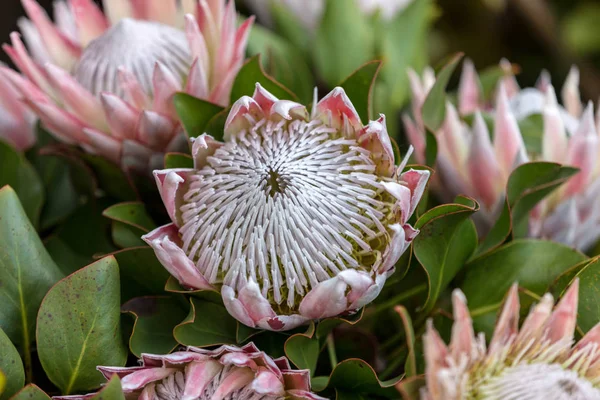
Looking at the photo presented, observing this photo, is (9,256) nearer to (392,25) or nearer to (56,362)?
(56,362)

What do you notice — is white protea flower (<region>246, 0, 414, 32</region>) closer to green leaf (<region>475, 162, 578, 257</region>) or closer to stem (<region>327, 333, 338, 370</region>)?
green leaf (<region>475, 162, 578, 257</region>)

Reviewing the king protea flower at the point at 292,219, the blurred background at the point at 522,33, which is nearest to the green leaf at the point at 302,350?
the king protea flower at the point at 292,219

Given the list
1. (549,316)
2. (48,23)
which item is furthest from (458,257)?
(48,23)

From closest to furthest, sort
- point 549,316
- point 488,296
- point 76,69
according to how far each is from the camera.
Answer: point 549,316 < point 488,296 < point 76,69

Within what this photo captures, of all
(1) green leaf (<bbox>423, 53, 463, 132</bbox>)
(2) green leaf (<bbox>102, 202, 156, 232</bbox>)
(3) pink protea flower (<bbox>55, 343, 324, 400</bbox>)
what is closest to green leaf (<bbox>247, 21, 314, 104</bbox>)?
(1) green leaf (<bbox>423, 53, 463, 132</bbox>)

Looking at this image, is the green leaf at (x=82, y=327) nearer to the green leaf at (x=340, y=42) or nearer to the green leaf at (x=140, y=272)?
the green leaf at (x=140, y=272)

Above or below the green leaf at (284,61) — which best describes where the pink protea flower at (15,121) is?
below

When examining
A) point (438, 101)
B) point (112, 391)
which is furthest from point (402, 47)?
point (112, 391)
